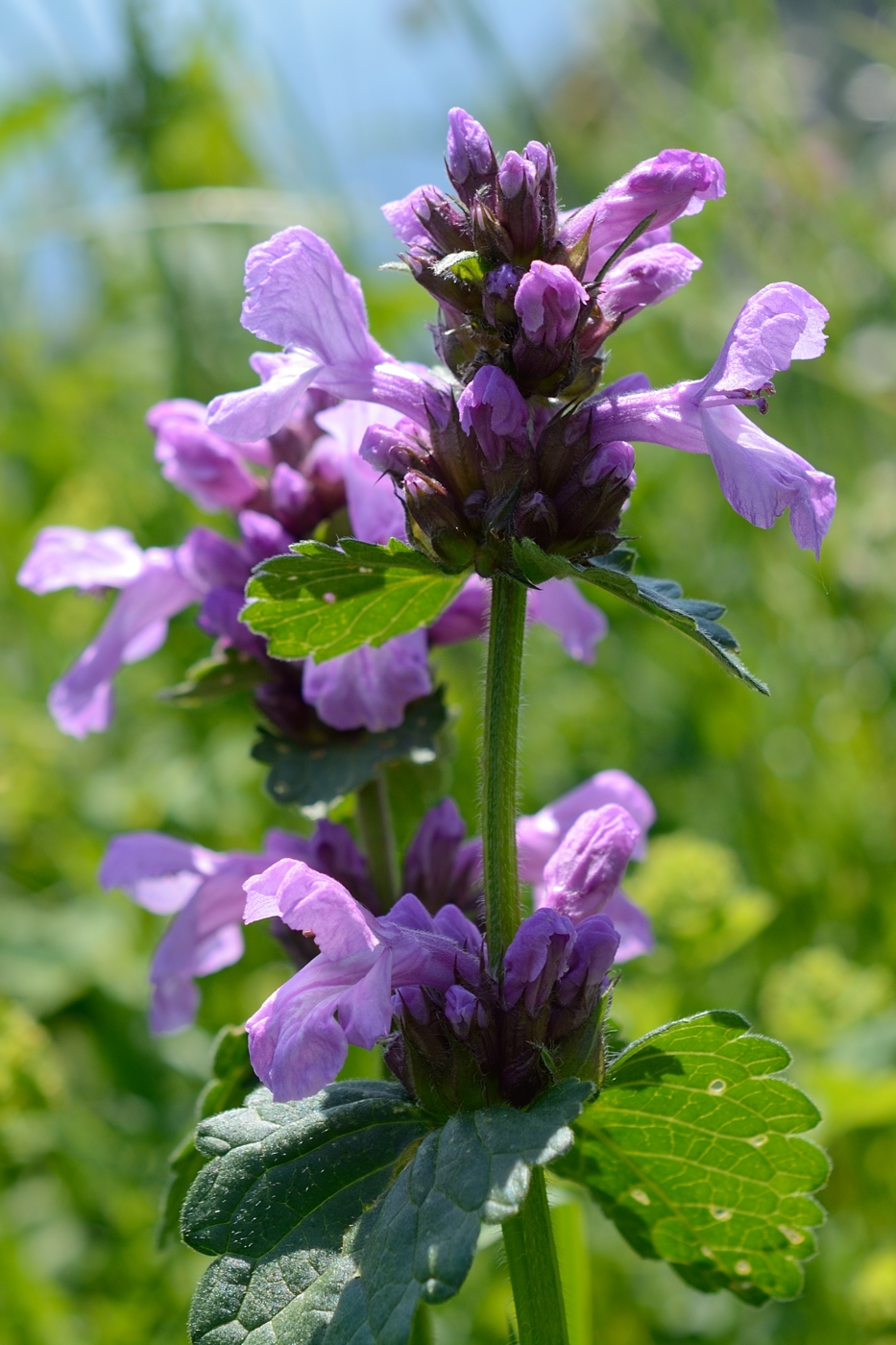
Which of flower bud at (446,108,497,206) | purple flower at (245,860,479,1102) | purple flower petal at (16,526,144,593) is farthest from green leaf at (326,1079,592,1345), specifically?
purple flower petal at (16,526,144,593)

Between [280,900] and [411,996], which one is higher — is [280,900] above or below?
above

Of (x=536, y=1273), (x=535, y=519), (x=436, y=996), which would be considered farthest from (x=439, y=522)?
(x=536, y=1273)

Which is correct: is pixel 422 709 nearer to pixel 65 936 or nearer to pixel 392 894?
pixel 392 894

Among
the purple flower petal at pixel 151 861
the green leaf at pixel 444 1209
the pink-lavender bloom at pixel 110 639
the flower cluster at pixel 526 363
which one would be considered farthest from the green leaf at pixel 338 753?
the green leaf at pixel 444 1209

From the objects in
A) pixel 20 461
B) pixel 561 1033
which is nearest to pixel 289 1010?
pixel 561 1033

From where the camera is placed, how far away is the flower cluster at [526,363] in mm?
1059

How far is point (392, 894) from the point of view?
1.56 metres

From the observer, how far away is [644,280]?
1.18m

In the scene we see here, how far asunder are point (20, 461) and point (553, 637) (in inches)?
100

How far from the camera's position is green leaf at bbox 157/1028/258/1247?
1.33 meters

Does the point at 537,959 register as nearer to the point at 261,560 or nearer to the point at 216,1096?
the point at 216,1096

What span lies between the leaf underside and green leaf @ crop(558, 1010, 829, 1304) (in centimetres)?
16

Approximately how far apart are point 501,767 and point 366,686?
30cm

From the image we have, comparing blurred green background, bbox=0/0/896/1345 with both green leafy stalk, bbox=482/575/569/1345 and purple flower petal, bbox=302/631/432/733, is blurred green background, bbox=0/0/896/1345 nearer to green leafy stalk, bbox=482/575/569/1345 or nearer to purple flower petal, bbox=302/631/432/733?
purple flower petal, bbox=302/631/432/733
